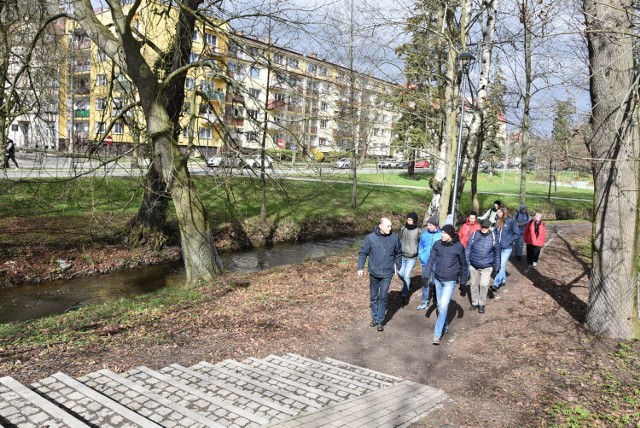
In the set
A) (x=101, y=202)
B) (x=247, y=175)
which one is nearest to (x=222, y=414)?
(x=247, y=175)

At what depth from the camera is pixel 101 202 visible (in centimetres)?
2020

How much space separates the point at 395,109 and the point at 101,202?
39.6ft

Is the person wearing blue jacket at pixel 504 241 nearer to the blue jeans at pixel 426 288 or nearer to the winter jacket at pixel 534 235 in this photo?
the winter jacket at pixel 534 235

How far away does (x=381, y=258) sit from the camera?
28.1 ft

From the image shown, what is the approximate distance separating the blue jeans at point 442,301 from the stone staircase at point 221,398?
1854 millimetres

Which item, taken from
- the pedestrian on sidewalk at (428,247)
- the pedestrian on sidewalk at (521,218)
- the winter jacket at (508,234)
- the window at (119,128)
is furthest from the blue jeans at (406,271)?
the window at (119,128)

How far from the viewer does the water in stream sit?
12.1 m

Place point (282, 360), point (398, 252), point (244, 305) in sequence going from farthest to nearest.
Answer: point (244, 305) < point (398, 252) < point (282, 360)

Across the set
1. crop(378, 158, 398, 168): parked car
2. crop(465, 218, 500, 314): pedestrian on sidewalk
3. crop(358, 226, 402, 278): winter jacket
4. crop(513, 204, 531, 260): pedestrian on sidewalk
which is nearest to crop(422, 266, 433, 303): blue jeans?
crop(465, 218, 500, 314): pedestrian on sidewalk

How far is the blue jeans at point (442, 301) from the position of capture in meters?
8.30

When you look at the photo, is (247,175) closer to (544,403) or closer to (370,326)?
(370,326)

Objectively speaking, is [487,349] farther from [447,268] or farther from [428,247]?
[428,247]

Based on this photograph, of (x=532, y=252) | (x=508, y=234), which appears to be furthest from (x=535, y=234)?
(x=508, y=234)

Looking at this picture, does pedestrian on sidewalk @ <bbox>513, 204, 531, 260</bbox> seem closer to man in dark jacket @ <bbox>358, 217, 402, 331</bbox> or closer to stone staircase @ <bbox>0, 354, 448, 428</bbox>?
man in dark jacket @ <bbox>358, 217, 402, 331</bbox>
